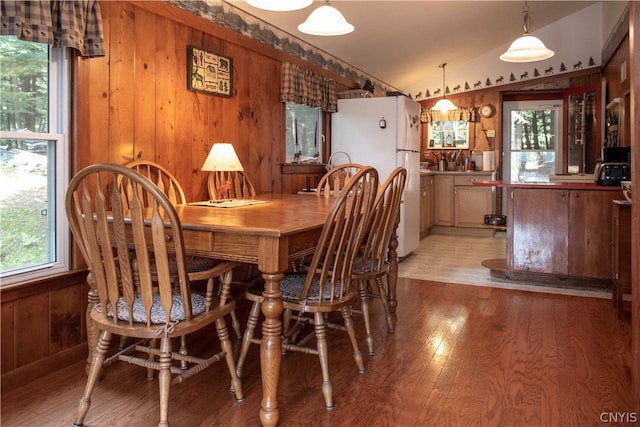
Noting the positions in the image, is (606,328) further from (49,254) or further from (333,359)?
(49,254)

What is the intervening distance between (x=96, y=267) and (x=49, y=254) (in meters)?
0.86

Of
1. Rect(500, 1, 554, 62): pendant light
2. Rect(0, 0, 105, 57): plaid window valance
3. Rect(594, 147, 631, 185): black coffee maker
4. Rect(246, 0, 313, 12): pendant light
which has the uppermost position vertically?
Rect(500, 1, 554, 62): pendant light

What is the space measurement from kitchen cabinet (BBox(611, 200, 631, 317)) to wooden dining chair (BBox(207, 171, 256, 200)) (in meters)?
2.40

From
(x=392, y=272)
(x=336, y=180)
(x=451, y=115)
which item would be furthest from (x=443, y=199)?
(x=392, y=272)

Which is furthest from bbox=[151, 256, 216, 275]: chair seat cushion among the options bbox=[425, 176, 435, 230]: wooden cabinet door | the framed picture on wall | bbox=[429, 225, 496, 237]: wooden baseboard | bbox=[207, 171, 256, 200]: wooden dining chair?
bbox=[429, 225, 496, 237]: wooden baseboard

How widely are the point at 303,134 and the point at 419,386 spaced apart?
10.0ft

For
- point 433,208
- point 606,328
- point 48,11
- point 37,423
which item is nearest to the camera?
point 37,423

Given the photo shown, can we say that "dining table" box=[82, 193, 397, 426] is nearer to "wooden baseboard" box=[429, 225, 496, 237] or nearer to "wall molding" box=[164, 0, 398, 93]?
"wall molding" box=[164, 0, 398, 93]

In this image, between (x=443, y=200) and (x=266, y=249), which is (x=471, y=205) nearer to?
(x=443, y=200)

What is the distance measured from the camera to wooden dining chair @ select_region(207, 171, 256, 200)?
3.31 meters

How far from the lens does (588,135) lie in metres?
6.12

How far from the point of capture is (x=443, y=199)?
23.0ft

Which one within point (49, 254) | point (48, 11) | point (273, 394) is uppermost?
point (48, 11)

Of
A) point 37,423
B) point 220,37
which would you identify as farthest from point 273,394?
point 220,37
